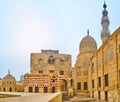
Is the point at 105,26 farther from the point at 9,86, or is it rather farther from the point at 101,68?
the point at 9,86

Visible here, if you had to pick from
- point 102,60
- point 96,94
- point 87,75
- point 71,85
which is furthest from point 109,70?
point 71,85

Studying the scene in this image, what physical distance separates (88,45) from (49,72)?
1237 centimetres

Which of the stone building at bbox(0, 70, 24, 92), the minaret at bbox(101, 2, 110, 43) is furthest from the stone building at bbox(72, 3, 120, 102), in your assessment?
the stone building at bbox(0, 70, 24, 92)

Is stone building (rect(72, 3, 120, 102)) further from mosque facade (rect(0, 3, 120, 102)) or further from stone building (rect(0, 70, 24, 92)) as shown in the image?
stone building (rect(0, 70, 24, 92))

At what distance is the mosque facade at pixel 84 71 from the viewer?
90.5 feet

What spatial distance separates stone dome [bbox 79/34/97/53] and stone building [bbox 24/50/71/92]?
23.9 ft

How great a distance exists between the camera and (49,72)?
182 feet

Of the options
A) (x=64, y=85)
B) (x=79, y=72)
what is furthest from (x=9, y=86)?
(x=79, y=72)

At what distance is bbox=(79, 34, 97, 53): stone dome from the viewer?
49.3 meters

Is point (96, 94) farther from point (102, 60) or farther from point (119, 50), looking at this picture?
point (119, 50)

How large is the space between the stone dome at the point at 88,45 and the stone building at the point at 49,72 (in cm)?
727

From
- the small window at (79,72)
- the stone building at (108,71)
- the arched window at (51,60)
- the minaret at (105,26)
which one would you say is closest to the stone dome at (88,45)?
the small window at (79,72)

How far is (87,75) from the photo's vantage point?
4722 centimetres

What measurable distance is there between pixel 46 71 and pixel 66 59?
6367mm
